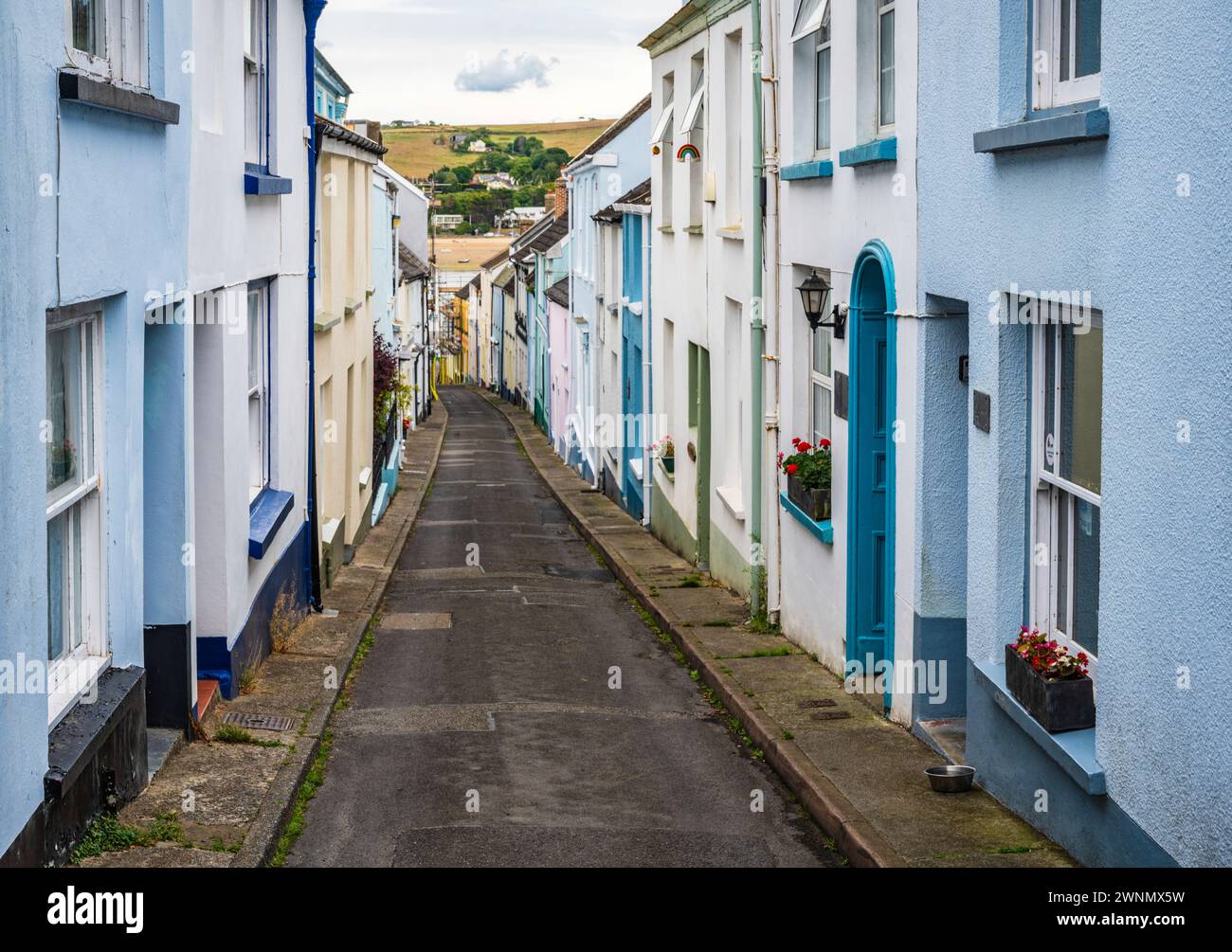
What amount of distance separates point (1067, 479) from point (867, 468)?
3601 millimetres

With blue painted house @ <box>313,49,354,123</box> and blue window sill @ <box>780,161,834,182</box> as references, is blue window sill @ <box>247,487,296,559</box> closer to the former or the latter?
blue window sill @ <box>780,161,834,182</box>

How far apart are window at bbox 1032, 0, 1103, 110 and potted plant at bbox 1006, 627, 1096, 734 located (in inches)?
104

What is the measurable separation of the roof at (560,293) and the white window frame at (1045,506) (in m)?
33.0

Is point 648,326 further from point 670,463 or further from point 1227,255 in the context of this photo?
point 1227,255

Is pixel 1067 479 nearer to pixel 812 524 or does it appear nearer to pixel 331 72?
pixel 812 524

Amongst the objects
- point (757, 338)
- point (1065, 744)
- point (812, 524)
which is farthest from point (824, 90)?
point (1065, 744)

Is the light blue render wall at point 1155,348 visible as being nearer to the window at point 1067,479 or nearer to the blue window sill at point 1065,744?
the blue window sill at point 1065,744

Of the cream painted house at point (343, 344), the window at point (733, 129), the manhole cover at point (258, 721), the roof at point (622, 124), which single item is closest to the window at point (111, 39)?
the manhole cover at point (258, 721)

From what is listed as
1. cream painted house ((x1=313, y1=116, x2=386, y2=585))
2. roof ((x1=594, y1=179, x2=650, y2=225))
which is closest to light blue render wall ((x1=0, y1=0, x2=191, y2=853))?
cream painted house ((x1=313, y1=116, x2=386, y2=585))

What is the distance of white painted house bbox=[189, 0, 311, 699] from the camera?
10.2m

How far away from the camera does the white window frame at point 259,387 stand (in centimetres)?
1230

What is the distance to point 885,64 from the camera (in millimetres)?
10797

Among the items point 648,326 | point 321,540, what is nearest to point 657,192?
point 648,326
